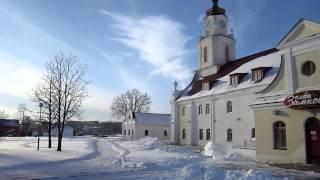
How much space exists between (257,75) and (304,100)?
15.2 m

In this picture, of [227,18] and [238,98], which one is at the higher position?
[227,18]

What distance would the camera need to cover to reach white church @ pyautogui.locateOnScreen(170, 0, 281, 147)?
119 ft

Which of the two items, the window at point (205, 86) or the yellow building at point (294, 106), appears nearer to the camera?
the yellow building at point (294, 106)

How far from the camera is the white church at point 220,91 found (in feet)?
119

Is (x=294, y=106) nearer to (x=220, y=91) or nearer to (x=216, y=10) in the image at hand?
(x=220, y=91)

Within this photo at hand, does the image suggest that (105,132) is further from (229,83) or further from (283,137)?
(283,137)

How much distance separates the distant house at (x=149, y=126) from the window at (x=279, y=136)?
49032 millimetres

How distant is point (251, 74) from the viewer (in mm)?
37562

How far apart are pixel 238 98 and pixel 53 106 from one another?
1795 centimetres

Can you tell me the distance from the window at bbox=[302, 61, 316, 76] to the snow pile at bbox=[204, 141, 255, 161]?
23.6ft

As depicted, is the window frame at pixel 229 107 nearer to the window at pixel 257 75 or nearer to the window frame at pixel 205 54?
the window at pixel 257 75

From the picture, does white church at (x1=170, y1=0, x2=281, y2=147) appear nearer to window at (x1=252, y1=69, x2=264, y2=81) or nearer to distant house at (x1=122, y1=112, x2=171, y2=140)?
window at (x1=252, y1=69, x2=264, y2=81)

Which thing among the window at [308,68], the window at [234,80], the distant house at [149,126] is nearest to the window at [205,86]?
the window at [234,80]

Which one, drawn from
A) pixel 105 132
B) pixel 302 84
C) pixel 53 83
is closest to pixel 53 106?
pixel 53 83
